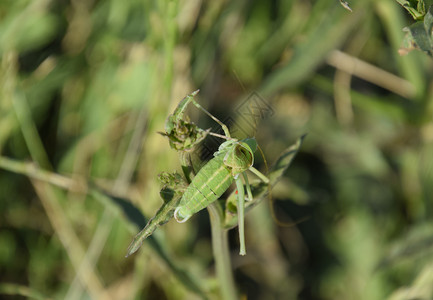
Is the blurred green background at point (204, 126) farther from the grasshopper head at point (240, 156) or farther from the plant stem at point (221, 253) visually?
the grasshopper head at point (240, 156)

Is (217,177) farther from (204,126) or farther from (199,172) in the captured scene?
(204,126)

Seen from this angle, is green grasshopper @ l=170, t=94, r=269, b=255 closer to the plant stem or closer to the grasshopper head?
the grasshopper head

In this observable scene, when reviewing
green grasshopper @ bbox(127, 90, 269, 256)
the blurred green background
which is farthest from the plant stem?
the blurred green background

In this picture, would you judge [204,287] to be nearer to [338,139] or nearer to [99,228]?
[99,228]

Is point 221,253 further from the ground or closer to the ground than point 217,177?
closer to the ground

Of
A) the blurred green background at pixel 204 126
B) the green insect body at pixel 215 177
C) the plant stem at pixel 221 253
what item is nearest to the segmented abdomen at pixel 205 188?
the green insect body at pixel 215 177

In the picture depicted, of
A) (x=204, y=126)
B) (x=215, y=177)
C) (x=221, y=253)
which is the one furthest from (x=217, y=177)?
(x=204, y=126)
